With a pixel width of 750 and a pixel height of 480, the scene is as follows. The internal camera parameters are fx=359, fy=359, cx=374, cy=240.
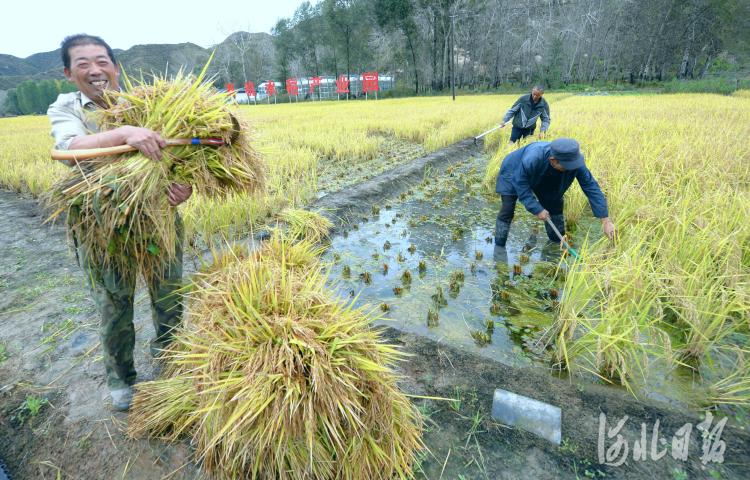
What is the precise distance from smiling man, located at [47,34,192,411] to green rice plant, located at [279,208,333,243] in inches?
73.6

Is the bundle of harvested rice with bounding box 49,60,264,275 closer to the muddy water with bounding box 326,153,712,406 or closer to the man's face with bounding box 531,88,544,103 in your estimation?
the muddy water with bounding box 326,153,712,406

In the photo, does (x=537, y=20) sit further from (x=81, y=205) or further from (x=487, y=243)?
A: (x=81, y=205)

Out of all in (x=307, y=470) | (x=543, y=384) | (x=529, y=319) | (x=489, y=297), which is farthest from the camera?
(x=489, y=297)

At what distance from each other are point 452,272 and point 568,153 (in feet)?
4.44

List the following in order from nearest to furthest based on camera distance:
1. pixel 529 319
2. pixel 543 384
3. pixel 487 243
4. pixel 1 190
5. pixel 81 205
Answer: pixel 81 205 < pixel 543 384 < pixel 529 319 < pixel 487 243 < pixel 1 190

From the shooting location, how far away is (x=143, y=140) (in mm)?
1445

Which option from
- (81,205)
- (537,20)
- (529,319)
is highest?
(537,20)

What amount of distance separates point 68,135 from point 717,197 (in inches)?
181

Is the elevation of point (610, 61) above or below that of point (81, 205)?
above

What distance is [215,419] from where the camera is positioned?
4.14 feet

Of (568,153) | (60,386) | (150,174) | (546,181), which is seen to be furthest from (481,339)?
(60,386)

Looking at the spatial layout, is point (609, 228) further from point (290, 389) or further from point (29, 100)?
point (29, 100)

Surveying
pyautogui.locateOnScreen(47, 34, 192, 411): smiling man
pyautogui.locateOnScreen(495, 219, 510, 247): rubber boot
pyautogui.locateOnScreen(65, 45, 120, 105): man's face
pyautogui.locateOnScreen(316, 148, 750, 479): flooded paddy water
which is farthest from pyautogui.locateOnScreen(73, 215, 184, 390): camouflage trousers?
pyautogui.locateOnScreen(495, 219, 510, 247): rubber boot

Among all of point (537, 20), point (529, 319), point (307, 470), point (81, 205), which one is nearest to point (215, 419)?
point (307, 470)
